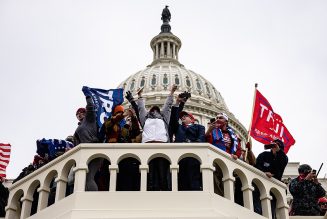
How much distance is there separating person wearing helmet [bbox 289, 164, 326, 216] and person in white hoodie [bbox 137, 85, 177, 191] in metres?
4.00

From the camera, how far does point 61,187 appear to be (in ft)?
40.1

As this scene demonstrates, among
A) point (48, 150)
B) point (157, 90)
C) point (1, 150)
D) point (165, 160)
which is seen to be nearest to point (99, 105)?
point (48, 150)

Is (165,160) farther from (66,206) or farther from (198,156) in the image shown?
(66,206)

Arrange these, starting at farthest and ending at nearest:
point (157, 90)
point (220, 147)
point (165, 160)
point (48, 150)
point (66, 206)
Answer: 1. point (157, 90)
2. point (48, 150)
3. point (220, 147)
4. point (165, 160)
5. point (66, 206)

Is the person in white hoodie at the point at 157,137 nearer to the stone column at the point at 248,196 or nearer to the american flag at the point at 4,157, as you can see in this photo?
the stone column at the point at 248,196

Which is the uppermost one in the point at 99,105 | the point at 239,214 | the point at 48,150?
the point at 99,105

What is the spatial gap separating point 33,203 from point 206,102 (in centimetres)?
6741

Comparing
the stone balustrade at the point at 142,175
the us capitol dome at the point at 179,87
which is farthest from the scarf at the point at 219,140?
the us capitol dome at the point at 179,87

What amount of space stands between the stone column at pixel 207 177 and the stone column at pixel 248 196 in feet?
3.24

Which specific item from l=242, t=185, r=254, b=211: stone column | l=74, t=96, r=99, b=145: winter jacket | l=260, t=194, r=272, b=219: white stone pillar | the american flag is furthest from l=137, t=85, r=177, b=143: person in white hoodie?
the american flag

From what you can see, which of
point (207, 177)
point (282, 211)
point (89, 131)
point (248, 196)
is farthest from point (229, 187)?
point (89, 131)

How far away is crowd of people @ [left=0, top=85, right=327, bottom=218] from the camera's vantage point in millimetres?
12258

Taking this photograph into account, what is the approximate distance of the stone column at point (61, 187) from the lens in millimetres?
12091

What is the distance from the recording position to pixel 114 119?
12484mm
